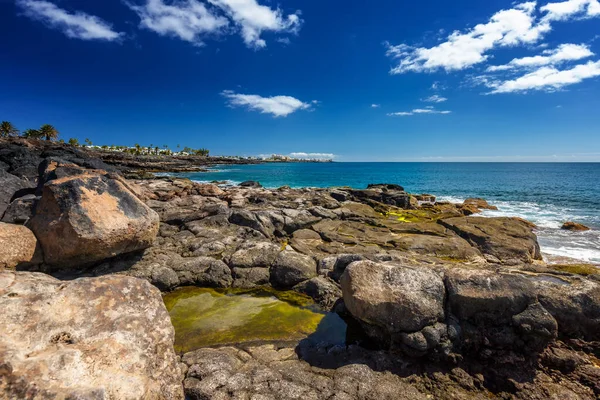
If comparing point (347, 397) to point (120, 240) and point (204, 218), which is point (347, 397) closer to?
point (120, 240)

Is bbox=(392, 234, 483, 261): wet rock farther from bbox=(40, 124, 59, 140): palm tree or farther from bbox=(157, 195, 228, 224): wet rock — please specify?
bbox=(40, 124, 59, 140): palm tree

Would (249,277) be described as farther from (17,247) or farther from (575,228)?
(575,228)

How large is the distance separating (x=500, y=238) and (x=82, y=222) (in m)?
18.4

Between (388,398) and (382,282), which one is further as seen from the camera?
(382,282)

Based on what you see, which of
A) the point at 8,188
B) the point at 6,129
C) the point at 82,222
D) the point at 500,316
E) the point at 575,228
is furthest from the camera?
the point at 6,129

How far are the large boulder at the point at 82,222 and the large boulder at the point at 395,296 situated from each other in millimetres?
6995

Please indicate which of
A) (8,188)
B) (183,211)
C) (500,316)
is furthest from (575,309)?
(8,188)

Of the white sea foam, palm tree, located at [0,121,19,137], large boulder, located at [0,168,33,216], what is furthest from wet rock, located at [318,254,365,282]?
palm tree, located at [0,121,19,137]

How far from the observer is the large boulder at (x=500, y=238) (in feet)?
45.6

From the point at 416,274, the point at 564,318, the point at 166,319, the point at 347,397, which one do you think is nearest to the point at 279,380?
the point at 347,397

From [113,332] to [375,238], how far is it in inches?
510

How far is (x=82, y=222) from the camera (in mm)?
7973

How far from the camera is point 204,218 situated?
48.0 ft

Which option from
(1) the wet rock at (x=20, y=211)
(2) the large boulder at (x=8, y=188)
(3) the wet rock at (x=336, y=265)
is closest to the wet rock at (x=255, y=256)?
(3) the wet rock at (x=336, y=265)
